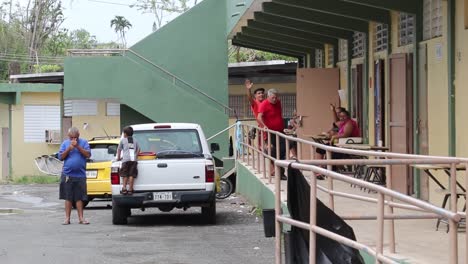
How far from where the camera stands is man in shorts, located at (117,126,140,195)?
14.8 meters

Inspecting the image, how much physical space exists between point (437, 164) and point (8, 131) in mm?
29036

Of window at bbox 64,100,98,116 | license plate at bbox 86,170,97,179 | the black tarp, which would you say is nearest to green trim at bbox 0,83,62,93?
window at bbox 64,100,98,116

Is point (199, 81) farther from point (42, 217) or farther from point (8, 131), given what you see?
point (8, 131)

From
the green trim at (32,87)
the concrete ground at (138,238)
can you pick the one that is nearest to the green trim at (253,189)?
the concrete ground at (138,238)

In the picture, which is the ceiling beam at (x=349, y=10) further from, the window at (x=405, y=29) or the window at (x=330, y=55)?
the window at (x=330, y=55)

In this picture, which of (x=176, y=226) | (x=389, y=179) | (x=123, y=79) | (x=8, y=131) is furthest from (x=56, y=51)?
(x=389, y=179)

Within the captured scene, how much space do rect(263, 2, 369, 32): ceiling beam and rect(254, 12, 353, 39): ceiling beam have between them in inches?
42.5

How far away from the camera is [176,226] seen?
1536 centimetres

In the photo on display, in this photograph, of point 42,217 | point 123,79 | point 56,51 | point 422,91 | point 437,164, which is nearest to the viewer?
point 437,164

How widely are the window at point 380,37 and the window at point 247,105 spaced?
14.9 meters

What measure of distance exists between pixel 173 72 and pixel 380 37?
35.2ft

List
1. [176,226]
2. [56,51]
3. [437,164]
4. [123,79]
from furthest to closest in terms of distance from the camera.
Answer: [56,51]
[123,79]
[176,226]
[437,164]

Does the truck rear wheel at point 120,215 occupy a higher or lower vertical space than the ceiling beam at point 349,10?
lower

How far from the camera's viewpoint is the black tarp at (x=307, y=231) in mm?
6796
